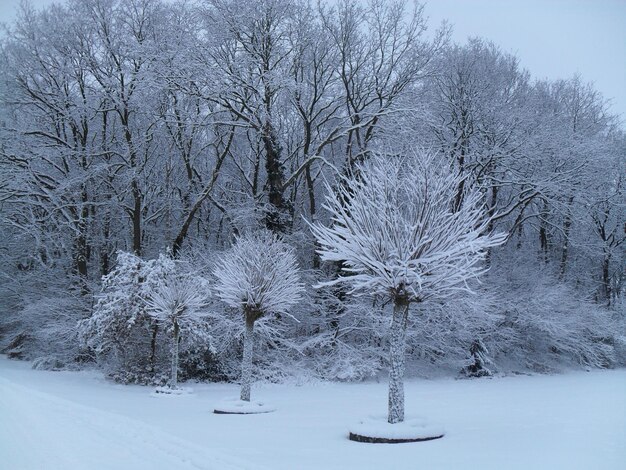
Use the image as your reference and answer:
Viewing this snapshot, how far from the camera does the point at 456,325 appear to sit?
21.2 metres

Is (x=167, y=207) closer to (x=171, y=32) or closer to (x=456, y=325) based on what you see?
(x=171, y=32)

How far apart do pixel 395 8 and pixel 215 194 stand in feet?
39.3

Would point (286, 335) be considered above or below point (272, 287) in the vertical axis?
below

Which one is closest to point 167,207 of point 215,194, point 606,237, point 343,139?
point 215,194

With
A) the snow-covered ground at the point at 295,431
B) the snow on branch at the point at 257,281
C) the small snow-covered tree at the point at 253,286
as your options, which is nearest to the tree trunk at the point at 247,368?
the small snow-covered tree at the point at 253,286

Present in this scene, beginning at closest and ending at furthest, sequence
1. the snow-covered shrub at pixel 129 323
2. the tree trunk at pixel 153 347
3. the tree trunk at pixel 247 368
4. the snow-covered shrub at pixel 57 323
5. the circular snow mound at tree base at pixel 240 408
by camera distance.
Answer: the circular snow mound at tree base at pixel 240 408
the tree trunk at pixel 247 368
the snow-covered shrub at pixel 129 323
the tree trunk at pixel 153 347
the snow-covered shrub at pixel 57 323

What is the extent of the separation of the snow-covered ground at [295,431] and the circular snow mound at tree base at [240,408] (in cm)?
36

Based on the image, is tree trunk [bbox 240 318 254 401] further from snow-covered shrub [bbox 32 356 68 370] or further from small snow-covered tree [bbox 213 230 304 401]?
snow-covered shrub [bbox 32 356 68 370]

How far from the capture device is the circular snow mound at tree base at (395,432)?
8.72 m

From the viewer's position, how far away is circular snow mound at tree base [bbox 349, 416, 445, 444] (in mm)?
8719

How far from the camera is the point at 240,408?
41.3 ft

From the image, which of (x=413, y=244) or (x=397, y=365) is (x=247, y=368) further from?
(x=413, y=244)

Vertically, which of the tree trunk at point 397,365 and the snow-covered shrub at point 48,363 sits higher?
the tree trunk at point 397,365

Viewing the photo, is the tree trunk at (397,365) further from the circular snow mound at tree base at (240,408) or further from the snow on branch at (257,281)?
the snow on branch at (257,281)
